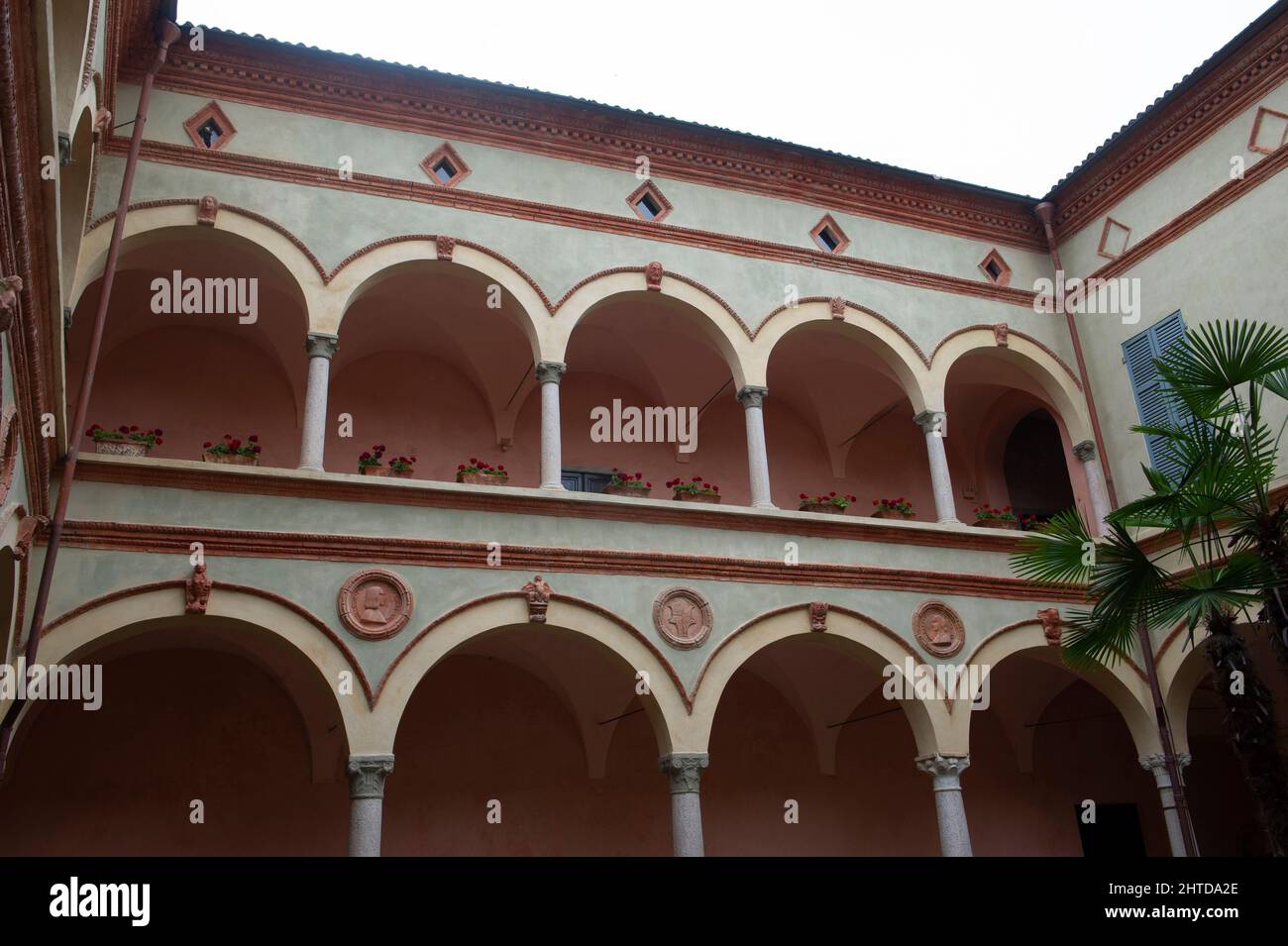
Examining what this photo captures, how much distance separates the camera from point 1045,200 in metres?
15.2

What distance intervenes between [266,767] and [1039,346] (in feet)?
35.7

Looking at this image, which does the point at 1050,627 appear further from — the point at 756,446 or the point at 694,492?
the point at 694,492

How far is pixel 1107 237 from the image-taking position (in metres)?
14.4

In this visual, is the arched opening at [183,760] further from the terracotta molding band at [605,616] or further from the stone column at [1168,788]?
the stone column at [1168,788]

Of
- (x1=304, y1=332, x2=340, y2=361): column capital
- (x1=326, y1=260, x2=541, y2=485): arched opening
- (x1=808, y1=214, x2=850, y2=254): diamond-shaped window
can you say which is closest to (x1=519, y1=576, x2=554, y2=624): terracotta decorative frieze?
(x1=304, y1=332, x2=340, y2=361): column capital

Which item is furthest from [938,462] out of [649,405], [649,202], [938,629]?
[649,202]

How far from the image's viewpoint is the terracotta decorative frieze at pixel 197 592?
935 centimetres

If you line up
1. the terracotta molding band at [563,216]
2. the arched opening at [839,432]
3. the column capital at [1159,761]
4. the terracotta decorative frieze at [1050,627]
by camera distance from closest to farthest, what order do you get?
the terracotta molding band at [563,216], the column capital at [1159,761], the terracotta decorative frieze at [1050,627], the arched opening at [839,432]

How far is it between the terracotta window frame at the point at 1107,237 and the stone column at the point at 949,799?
7040 millimetres

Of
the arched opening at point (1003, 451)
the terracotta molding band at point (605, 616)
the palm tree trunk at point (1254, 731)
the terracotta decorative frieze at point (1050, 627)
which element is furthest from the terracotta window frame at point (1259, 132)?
the terracotta molding band at point (605, 616)

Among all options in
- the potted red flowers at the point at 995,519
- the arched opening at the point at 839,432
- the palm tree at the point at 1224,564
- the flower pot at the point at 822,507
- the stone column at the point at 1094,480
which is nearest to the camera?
the palm tree at the point at 1224,564

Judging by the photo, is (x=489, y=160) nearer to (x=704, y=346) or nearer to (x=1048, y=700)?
(x=704, y=346)

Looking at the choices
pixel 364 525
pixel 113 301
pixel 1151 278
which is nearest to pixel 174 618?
pixel 364 525

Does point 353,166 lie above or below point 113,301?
above
